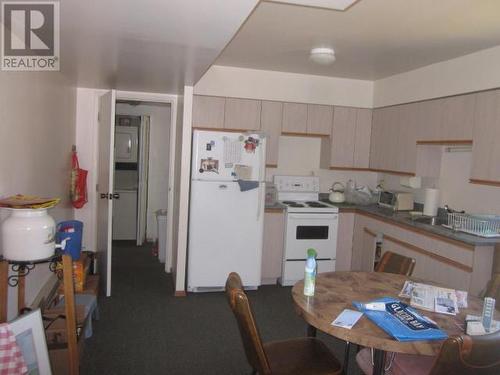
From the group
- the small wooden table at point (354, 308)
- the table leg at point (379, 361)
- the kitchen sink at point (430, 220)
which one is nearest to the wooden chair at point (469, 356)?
the small wooden table at point (354, 308)

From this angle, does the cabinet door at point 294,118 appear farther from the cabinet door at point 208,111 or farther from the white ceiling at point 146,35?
the white ceiling at point 146,35

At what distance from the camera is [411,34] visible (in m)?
2.95

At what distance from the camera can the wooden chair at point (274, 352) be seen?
1.72m

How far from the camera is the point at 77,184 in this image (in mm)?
4148

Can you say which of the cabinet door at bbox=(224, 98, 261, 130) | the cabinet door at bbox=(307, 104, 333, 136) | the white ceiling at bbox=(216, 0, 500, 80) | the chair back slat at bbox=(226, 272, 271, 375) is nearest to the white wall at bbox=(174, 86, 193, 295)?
the cabinet door at bbox=(224, 98, 261, 130)

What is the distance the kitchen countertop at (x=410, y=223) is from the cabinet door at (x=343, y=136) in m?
0.53

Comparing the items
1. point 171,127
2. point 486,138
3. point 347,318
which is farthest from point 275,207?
point 347,318

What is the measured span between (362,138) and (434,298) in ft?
9.79

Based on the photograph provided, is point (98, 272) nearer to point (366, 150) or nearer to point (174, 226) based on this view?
point (174, 226)

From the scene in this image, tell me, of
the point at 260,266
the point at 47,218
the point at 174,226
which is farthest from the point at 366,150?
the point at 47,218

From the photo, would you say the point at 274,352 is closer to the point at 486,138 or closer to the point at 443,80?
the point at 486,138

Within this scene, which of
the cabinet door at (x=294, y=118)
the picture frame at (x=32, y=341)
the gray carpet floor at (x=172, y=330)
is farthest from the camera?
the cabinet door at (x=294, y=118)

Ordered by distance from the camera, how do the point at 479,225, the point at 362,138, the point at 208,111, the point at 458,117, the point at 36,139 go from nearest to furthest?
the point at 36,139 → the point at 479,225 → the point at 458,117 → the point at 208,111 → the point at 362,138

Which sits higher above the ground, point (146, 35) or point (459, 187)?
point (146, 35)
